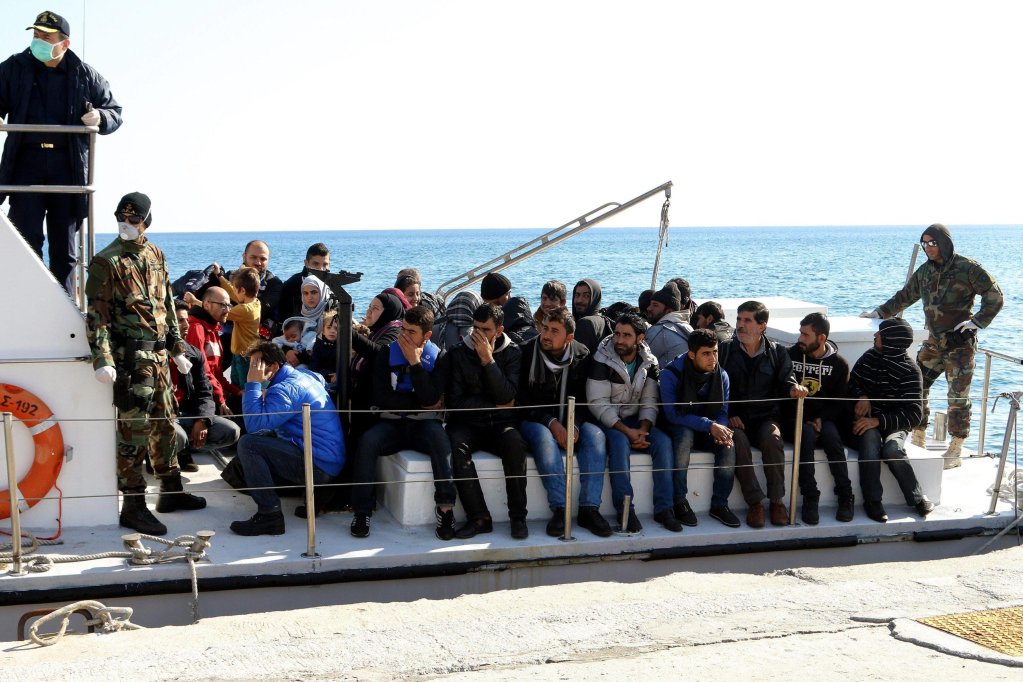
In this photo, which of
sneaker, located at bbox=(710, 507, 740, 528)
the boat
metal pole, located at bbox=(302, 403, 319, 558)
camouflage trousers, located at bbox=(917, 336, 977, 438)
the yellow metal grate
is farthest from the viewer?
camouflage trousers, located at bbox=(917, 336, 977, 438)

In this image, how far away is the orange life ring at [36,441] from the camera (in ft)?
19.7

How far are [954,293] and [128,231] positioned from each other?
6.28 meters

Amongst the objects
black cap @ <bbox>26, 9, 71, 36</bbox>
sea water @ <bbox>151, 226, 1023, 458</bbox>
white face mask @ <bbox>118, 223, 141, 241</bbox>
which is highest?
black cap @ <bbox>26, 9, 71, 36</bbox>

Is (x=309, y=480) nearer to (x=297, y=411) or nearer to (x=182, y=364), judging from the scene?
(x=297, y=411)

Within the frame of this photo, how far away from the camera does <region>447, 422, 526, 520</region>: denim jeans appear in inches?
256

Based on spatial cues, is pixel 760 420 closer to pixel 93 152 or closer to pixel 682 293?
pixel 682 293

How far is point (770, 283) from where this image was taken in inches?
2271

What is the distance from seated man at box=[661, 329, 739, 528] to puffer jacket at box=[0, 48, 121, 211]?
382 cm

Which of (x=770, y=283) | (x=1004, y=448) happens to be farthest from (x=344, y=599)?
(x=770, y=283)

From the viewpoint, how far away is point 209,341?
26.0 feet

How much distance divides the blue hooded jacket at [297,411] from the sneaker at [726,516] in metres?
2.34

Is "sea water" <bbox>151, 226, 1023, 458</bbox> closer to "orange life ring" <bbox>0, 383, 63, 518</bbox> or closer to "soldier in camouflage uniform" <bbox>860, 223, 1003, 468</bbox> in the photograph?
"soldier in camouflage uniform" <bbox>860, 223, 1003, 468</bbox>

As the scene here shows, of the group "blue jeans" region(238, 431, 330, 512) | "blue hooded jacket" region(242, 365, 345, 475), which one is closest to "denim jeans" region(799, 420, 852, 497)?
"blue hooded jacket" region(242, 365, 345, 475)

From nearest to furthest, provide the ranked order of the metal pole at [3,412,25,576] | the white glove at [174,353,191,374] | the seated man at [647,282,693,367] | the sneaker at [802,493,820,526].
Result: the metal pole at [3,412,25,576], the white glove at [174,353,191,374], the sneaker at [802,493,820,526], the seated man at [647,282,693,367]
